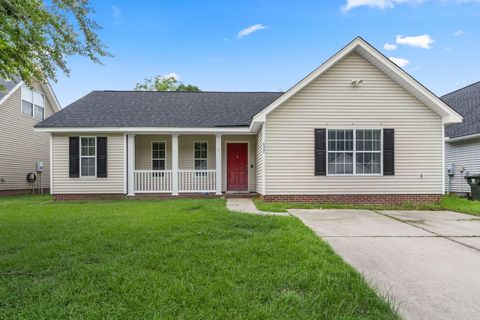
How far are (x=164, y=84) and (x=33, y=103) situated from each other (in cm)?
1684

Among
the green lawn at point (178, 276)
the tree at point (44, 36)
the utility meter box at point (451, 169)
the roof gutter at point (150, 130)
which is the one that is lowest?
the green lawn at point (178, 276)

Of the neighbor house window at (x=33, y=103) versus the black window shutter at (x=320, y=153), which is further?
the neighbor house window at (x=33, y=103)

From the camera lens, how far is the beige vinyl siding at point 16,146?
49.3 feet

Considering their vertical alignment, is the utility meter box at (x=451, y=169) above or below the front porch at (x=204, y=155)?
below

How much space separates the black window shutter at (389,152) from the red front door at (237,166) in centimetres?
548

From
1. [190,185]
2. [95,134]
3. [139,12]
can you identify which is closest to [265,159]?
[190,185]

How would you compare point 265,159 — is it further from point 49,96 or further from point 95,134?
point 49,96

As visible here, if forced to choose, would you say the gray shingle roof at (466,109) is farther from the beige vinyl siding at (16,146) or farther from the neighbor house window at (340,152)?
the beige vinyl siding at (16,146)

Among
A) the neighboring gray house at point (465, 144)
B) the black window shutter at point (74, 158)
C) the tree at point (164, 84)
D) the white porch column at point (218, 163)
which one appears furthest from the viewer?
the tree at point (164, 84)

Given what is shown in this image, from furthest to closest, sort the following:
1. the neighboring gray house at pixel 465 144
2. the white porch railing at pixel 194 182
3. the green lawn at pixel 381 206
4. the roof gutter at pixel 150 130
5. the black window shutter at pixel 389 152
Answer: the neighboring gray house at pixel 465 144 < the white porch railing at pixel 194 182 < the roof gutter at pixel 150 130 < the black window shutter at pixel 389 152 < the green lawn at pixel 381 206

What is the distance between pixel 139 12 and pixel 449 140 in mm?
14154

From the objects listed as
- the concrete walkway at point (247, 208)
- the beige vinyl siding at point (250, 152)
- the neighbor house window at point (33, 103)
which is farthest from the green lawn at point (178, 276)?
the neighbor house window at point (33, 103)

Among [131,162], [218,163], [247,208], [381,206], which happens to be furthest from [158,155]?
[381,206]

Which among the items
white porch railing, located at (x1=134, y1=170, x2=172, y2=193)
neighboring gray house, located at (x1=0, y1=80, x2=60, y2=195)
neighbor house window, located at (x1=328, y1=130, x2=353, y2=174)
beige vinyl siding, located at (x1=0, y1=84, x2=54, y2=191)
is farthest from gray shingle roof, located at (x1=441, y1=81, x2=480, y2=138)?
beige vinyl siding, located at (x1=0, y1=84, x2=54, y2=191)
